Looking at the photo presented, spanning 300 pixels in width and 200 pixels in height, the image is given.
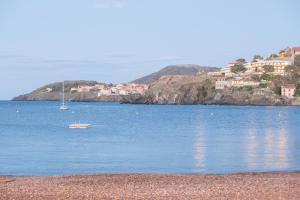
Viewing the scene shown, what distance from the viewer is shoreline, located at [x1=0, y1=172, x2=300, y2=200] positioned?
55.5 ft

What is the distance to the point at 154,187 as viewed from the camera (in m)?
18.9

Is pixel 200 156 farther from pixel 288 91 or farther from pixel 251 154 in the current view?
pixel 288 91

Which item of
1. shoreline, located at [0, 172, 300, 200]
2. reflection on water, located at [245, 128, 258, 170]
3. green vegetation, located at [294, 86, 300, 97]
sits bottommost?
reflection on water, located at [245, 128, 258, 170]

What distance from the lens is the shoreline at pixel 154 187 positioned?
1692cm

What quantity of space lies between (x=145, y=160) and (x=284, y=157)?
7424 mm

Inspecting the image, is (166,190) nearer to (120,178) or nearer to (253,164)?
(120,178)

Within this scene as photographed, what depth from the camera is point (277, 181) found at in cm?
2077

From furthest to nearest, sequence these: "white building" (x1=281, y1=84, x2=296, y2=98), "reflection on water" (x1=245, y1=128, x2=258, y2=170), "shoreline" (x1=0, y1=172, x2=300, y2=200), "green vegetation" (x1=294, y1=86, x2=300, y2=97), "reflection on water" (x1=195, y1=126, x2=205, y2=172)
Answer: "white building" (x1=281, y1=84, x2=296, y2=98)
"green vegetation" (x1=294, y1=86, x2=300, y2=97)
"reflection on water" (x1=245, y1=128, x2=258, y2=170)
"reflection on water" (x1=195, y1=126, x2=205, y2=172)
"shoreline" (x1=0, y1=172, x2=300, y2=200)

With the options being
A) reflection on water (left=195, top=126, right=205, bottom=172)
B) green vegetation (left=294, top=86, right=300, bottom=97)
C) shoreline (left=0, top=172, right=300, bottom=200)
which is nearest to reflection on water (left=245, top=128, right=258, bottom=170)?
reflection on water (left=195, top=126, right=205, bottom=172)

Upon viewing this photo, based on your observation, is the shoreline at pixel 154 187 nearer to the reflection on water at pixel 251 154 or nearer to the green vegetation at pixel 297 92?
the reflection on water at pixel 251 154

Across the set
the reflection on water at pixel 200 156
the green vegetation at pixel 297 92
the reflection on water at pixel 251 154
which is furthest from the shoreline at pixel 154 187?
the green vegetation at pixel 297 92

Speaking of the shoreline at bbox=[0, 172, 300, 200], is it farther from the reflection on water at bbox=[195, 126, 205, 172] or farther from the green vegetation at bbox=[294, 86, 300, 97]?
the green vegetation at bbox=[294, 86, 300, 97]

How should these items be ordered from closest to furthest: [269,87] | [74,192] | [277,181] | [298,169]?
[74,192]
[277,181]
[298,169]
[269,87]

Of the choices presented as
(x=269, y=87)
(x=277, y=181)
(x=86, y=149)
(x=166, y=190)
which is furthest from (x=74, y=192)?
(x=269, y=87)
